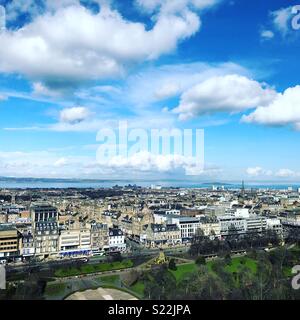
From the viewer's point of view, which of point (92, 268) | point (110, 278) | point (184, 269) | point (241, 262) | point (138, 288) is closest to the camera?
point (138, 288)

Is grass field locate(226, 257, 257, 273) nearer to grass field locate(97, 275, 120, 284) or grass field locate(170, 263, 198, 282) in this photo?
grass field locate(170, 263, 198, 282)

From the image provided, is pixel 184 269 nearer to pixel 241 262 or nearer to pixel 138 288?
pixel 241 262

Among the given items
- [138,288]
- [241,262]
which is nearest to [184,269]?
[241,262]

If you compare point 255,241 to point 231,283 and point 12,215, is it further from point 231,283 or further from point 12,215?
point 12,215

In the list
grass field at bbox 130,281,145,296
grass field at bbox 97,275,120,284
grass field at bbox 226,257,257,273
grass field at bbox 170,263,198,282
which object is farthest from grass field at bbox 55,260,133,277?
grass field at bbox 226,257,257,273

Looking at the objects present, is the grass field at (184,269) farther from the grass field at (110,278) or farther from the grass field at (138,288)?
the grass field at (138,288)

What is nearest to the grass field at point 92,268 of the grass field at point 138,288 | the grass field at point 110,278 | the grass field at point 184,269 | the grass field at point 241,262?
the grass field at point 110,278

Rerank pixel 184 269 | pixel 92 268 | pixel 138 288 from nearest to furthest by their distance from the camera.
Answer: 1. pixel 138 288
2. pixel 92 268
3. pixel 184 269
